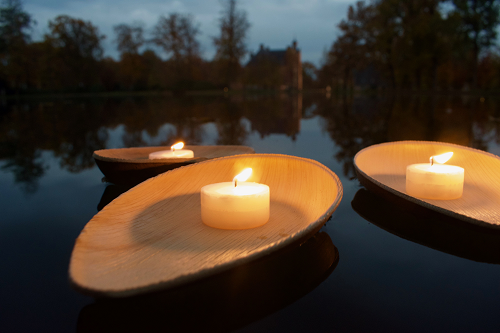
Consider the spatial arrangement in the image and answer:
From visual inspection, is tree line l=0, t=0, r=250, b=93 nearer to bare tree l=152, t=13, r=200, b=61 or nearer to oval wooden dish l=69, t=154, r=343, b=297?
bare tree l=152, t=13, r=200, b=61

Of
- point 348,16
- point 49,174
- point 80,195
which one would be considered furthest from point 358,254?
point 348,16

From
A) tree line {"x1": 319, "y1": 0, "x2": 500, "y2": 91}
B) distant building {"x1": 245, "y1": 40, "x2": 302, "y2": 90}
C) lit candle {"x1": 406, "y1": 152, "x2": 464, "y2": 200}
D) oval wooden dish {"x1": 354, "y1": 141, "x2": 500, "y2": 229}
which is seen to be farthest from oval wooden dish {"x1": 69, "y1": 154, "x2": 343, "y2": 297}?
distant building {"x1": 245, "y1": 40, "x2": 302, "y2": 90}

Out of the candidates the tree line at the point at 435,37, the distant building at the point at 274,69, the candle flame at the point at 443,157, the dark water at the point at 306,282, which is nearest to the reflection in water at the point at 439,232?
the dark water at the point at 306,282

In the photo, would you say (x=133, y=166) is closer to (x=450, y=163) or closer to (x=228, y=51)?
(x=450, y=163)

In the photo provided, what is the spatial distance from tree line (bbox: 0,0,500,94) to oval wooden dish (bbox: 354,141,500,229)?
70.5ft

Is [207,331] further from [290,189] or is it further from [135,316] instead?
[290,189]

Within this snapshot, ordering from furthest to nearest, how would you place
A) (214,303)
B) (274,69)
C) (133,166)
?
1. (274,69)
2. (133,166)
3. (214,303)

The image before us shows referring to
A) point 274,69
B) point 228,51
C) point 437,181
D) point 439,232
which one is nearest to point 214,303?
point 439,232

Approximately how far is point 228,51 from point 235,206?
2719cm

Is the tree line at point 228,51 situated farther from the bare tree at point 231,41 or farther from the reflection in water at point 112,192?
the reflection in water at point 112,192

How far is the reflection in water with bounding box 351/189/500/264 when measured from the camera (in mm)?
1128

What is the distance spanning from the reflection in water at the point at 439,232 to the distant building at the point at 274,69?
33.4m

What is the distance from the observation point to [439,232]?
1318 millimetres

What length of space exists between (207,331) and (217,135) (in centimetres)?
405
